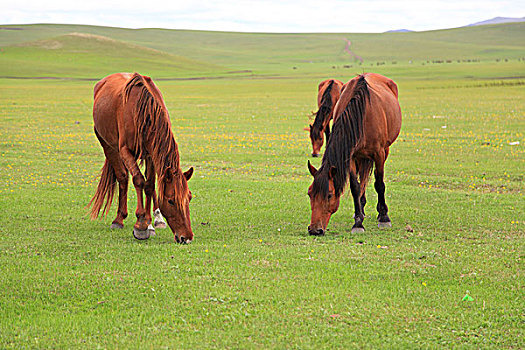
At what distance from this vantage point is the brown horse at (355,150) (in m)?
8.23

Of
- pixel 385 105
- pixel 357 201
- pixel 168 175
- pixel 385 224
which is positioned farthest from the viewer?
pixel 385 105

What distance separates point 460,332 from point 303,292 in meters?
1.74

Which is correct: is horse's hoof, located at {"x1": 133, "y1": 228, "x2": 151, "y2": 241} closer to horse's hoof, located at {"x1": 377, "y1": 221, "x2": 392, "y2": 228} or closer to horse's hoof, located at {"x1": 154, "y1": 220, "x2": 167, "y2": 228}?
horse's hoof, located at {"x1": 154, "y1": 220, "x2": 167, "y2": 228}

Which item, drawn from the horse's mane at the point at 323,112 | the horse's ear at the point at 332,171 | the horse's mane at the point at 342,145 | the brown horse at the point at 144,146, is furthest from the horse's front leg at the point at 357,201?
the horse's mane at the point at 323,112

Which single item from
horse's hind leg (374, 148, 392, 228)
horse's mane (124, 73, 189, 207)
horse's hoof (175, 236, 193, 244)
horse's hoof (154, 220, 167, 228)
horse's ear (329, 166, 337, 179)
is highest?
horse's mane (124, 73, 189, 207)

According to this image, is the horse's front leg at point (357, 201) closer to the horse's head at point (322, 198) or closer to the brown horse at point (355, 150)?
the brown horse at point (355, 150)

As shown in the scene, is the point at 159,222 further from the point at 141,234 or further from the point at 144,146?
the point at 144,146

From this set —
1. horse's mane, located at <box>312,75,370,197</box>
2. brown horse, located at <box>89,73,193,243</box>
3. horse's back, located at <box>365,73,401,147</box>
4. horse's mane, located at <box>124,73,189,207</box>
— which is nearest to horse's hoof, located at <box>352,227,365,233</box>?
horse's mane, located at <box>312,75,370,197</box>

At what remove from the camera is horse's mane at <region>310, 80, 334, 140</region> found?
17.1 meters

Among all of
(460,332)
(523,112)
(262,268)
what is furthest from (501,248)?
(523,112)

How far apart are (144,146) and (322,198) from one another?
9.37ft

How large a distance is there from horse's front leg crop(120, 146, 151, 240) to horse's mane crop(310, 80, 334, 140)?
33.1 ft

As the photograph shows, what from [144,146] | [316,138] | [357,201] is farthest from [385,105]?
[316,138]

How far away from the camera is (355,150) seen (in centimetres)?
852
